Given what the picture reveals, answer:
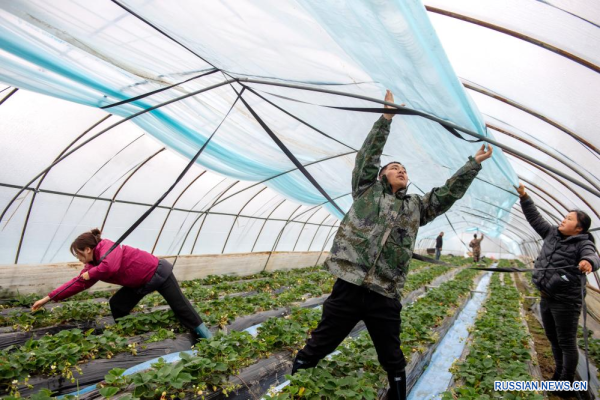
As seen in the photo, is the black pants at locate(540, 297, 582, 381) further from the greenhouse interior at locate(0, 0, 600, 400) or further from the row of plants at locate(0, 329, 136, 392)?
the row of plants at locate(0, 329, 136, 392)

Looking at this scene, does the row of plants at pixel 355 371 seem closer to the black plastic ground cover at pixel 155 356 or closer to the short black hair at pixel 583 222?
the black plastic ground cover at pixel 155 356

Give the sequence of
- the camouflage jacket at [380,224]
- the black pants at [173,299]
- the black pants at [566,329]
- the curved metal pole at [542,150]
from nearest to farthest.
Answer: the camouflage jacket at [380,224] < the black pants at [566,329] < the black pants at [173,299] < the curved metal pole at [542,150]

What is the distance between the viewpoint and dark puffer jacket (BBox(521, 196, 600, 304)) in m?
3.68

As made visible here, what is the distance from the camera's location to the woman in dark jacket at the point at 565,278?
3.72 metres

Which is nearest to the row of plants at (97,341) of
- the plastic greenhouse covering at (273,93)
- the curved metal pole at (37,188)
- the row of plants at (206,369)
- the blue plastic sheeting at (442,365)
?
the row of plants at (206,369)

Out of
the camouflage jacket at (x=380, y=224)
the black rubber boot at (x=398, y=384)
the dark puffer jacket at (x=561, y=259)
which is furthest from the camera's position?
the dark puffer jacket at (x=561, y=259)

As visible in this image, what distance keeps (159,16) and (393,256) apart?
105 inches

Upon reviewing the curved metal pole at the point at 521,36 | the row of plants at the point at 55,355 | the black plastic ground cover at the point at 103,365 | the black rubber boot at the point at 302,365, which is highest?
the curved metal pole at the point at 521,36

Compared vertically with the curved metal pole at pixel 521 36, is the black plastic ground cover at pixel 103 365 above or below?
below

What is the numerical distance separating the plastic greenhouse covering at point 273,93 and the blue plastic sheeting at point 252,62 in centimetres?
2

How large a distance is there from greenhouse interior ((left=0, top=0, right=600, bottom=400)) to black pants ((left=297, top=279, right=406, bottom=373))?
0.6 inches

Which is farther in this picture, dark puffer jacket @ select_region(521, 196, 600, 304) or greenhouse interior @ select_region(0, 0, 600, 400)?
dark puffer jacket @ select_region(521, 196, 600, 304)

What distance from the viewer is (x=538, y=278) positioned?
13.3ft

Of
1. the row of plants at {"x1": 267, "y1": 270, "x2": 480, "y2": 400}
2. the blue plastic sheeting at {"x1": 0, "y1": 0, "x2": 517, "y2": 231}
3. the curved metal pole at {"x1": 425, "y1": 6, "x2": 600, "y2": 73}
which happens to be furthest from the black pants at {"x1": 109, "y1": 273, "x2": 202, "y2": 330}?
the curved metal pole at {"x1": 425, "y1": 6, "x2": 600, "y2": 73}
